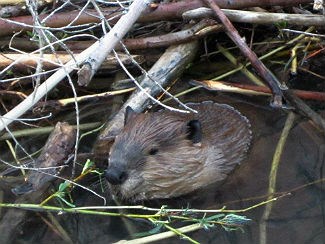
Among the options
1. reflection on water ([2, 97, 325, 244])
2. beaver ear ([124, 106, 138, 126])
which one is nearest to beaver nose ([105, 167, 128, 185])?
reflection on water ([2, 97, 325, 244])

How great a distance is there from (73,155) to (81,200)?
28 cm

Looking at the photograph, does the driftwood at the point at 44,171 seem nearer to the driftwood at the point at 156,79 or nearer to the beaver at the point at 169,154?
the driftwood at the point at 156,79

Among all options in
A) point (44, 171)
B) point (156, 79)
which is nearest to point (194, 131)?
point (156, 79)

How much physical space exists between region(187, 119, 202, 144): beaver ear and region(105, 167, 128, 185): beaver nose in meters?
0.43

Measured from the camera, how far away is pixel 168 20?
4215mm

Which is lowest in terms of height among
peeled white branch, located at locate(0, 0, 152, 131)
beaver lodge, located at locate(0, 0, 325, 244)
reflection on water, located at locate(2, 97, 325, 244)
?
reflection on water, located at locate(2, 97, 325, 244)

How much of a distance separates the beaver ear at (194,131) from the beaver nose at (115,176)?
0.43 m

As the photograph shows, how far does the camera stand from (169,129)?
11.5 feet

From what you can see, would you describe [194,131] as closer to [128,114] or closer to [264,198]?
[128,114]

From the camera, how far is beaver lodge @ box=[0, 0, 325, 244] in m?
3.19

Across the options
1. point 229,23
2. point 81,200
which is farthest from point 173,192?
point 229,23

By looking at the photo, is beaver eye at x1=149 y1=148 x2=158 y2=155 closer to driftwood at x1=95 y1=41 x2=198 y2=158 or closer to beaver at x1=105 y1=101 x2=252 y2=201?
beaver at x1=105 y1=101 x2=252 y2=201

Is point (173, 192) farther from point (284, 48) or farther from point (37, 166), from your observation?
point (284, 48)

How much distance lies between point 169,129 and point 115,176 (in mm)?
415
